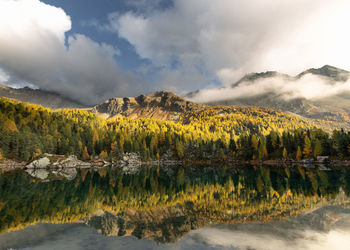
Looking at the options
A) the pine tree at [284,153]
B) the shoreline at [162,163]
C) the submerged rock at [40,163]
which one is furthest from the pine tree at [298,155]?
the submerged rock at [40,163]

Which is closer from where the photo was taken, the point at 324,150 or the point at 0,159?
the point at 0,159

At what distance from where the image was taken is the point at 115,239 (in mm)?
17891

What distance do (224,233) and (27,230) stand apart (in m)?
19.3

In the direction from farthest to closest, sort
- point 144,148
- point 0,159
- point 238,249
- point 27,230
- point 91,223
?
point 144,148, point 0,159, point 91,223, point 27,230, point 238,249

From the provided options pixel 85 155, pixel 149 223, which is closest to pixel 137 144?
pixel 85 155

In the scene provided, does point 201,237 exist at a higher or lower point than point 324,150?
lower

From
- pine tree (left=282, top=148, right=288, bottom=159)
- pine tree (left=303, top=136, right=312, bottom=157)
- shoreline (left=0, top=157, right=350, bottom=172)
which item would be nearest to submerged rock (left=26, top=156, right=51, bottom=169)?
shoreline (left=0, top=157, right=350, bottom=172)

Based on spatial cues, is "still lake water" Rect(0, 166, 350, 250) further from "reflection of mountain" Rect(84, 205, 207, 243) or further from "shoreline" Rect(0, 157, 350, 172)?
"shoreline" Rect(0, 157, 350, 172)

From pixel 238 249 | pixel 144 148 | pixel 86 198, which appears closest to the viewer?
pixel 238 249

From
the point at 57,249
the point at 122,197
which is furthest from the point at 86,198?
the point at 57,249

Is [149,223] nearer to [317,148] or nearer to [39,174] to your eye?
[39,174]

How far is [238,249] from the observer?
15414 mm

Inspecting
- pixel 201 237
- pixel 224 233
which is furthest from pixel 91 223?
pixel 224 233

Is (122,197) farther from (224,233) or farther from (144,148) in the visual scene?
(144,148)
